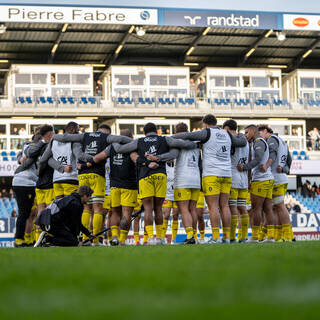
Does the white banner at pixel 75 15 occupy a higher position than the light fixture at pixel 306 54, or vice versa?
the white banner at pixel 75 15

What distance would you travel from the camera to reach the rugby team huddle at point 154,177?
32.6 feet

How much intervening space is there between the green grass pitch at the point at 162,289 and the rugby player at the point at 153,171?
4880 millimetres

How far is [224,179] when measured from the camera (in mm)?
10250

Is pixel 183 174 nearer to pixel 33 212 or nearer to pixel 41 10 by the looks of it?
pixel 33 212

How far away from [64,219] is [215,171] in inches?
99.8

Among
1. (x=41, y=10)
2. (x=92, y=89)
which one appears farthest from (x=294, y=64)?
(x=41, y=10)

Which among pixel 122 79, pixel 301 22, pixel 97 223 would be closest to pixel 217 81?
pixel 122 79

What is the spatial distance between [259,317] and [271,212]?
8750 millimetres

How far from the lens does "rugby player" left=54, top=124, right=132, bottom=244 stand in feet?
33.9

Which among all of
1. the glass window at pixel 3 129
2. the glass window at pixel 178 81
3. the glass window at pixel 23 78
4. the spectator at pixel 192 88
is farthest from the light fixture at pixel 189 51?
the glass window at pixel 3 129

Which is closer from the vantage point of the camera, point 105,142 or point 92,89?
point 105,142

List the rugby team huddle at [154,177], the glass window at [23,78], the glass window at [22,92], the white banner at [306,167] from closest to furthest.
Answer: the rugby team huddle at [154,177] < the white banner at [306,167] < the glass window at [22,92] < the glass window at [23,78]

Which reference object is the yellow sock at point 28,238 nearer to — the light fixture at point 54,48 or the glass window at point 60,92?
the glass window at point 60,92

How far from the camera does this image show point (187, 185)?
10.1m
